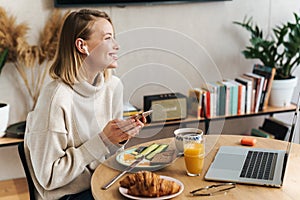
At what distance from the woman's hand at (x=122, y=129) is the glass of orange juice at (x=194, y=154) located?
0.59 ft

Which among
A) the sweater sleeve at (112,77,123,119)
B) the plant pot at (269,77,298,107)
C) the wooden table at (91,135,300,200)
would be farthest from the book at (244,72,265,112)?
the sweater sleeve at (112,77,123,119)

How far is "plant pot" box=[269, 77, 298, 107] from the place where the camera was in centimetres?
322

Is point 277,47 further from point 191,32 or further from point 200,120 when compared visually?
point 200,120

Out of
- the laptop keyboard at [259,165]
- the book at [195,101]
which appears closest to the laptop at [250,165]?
the laptop keyboard at [259,165]

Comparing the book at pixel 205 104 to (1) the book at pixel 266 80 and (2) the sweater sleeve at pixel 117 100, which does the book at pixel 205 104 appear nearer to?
(1) the book at pixel 266 80

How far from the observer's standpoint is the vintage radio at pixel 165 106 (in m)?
2.06

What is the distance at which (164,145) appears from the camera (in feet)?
6.18

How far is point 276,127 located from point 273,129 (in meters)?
0.04

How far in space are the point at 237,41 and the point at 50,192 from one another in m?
2.04

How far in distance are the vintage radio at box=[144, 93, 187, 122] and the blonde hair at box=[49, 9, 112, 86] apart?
344 mm

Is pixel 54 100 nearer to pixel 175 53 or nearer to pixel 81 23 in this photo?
pixel 81 23

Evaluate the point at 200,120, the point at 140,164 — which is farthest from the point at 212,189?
the point at 200,120

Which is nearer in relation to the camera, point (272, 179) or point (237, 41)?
point (272, 179)

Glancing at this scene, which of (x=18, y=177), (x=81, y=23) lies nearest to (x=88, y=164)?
(x=81, y=23)
